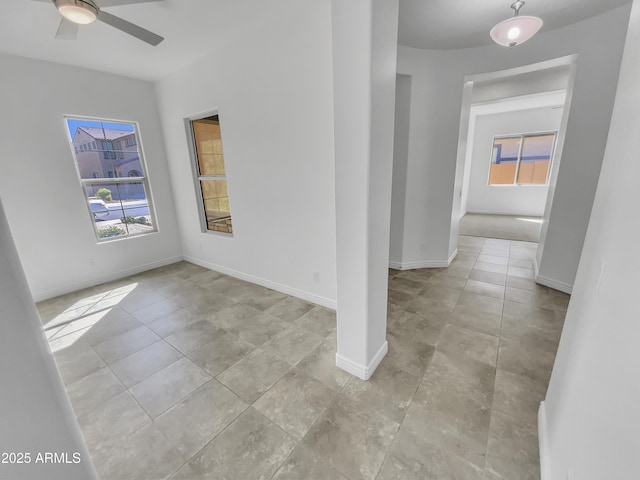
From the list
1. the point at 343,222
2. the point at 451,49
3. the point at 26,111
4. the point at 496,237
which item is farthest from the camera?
the point at 496,237

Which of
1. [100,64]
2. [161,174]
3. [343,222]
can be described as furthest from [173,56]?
[343,222]

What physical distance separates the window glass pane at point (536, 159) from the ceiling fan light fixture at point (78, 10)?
356 inches

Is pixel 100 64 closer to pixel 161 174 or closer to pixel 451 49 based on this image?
pixel 161 174

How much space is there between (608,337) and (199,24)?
141 inches

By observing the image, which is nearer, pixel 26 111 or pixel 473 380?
pixel 473 380

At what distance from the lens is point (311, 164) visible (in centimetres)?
256

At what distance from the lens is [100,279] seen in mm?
3754

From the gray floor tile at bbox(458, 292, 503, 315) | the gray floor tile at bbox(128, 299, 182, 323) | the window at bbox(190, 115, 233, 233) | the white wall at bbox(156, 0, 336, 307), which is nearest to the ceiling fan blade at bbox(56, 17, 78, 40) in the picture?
the white wall at bbox(156, 0, 336, 307)

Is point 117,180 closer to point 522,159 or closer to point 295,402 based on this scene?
point 295,402

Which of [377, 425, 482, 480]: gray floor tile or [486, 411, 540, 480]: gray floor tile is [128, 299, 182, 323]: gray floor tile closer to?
[377, 425, 482, 480]: gray floor tile

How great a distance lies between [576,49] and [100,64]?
214 inches

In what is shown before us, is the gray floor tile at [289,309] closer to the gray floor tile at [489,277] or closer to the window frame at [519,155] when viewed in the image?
the gray floor tile at [489,277]

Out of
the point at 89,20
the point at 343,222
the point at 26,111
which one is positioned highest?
the point at 89,20

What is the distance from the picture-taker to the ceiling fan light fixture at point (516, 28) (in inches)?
79.0
